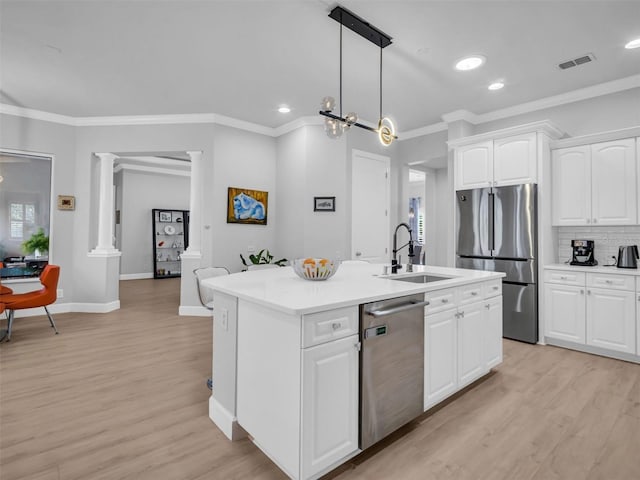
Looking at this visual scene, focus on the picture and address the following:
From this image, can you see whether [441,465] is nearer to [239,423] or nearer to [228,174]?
[239,423]

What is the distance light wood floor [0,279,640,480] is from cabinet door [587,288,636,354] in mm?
186

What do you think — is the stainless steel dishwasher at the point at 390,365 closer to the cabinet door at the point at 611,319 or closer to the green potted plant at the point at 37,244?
the cabinet door at the point at 611,319

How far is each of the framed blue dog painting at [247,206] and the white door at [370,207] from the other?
1.43m

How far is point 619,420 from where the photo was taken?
2236mm

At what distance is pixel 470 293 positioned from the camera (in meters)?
2.57

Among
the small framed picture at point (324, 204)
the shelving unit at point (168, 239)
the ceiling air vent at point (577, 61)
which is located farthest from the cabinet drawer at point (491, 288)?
the shelving unit at point (168, 239)

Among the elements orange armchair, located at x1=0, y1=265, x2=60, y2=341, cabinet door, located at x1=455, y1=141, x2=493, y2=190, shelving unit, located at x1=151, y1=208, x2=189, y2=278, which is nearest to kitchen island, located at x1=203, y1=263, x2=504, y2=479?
cabinet door, located at x1=455, y1=141, x2=493, y2=190

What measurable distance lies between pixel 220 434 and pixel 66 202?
4766 mm

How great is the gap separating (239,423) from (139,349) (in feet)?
7.08

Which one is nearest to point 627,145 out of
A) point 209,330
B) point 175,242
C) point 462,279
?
point 462,279

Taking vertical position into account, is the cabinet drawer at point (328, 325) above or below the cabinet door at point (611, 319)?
above

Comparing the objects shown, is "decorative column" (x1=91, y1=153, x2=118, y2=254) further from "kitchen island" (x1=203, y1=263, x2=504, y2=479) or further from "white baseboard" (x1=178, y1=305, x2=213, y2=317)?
"kitchen island" (x1=203, y1=263, x2=504, y2=479)

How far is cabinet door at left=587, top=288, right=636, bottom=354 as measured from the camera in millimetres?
3271

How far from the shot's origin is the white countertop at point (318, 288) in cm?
161
